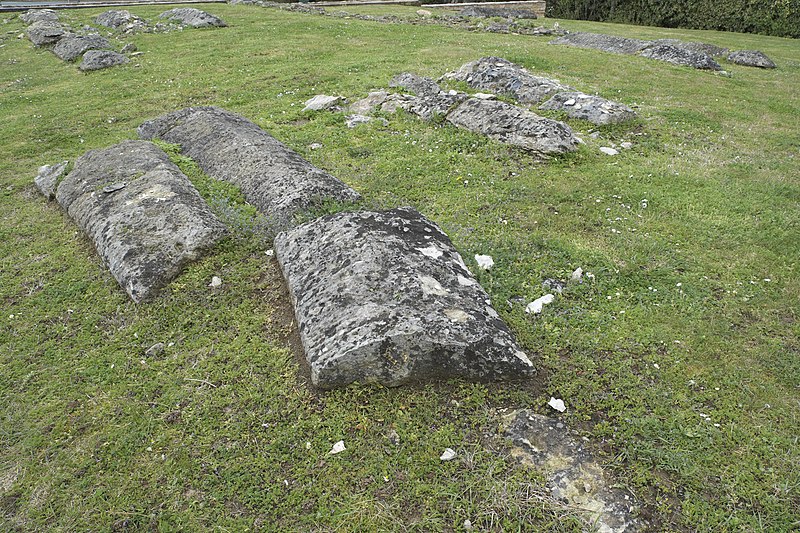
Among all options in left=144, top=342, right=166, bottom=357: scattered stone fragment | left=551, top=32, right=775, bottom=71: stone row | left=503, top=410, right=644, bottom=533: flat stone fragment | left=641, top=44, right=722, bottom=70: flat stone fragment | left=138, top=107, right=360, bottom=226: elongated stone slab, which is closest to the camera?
left=503, top=410, right=644, bottom=533: flat stone fragment

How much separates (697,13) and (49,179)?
108 feet

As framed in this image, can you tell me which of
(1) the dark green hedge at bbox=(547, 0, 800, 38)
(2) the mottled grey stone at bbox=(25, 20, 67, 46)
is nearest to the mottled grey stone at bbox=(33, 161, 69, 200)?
(2) the mottled grey stone at bbox=(25, 20, 67, 46)

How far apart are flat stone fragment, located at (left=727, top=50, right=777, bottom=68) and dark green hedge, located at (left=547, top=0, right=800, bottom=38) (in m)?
10.7

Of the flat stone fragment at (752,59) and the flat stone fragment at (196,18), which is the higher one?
the flat stone fragment at (196,18)

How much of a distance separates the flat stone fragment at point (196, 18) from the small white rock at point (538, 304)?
23694mm

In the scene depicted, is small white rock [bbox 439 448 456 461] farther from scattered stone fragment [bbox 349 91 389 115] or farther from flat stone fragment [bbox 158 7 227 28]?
flat stone fragment [bbox 158 7 227 28]

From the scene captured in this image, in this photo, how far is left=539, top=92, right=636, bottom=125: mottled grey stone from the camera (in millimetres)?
10469

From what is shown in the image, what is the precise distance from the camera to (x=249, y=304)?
18.7 ft

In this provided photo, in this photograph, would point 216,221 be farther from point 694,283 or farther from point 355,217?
point 694,283

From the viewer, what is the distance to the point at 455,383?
4.51m

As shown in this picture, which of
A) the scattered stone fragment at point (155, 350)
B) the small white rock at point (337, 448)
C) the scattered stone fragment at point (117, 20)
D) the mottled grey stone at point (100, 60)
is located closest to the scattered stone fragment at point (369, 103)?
the scattered stone fragment at point (155, 350)

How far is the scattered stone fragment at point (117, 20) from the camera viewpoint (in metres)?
23.9

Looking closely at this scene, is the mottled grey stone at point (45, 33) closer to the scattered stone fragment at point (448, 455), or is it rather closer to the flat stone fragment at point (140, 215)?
the flat stone fragment at point (140, 215)

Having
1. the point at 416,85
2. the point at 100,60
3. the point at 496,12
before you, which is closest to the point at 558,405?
the point at 416,85
